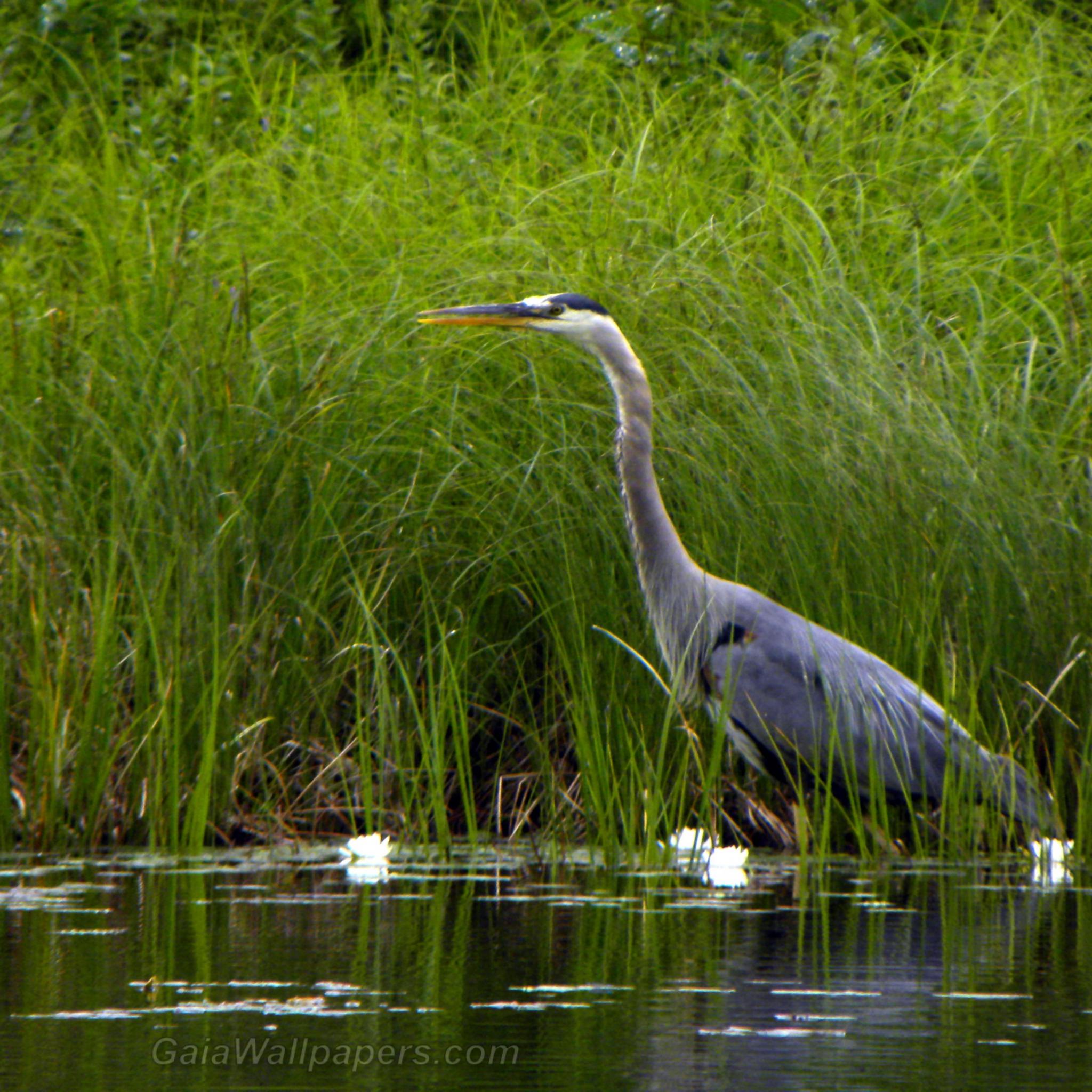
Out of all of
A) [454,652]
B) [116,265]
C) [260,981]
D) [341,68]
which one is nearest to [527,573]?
[454,652]

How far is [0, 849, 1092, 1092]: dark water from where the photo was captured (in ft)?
7.75

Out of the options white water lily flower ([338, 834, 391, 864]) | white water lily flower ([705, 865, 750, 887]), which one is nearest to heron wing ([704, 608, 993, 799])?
white water lily flower ([705, 865, 750, 887])

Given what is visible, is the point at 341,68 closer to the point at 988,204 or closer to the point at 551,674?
the point at 988,204

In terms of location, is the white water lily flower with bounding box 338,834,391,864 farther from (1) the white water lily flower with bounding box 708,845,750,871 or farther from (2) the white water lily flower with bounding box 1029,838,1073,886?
(2) the white water lily flower with bounding box 1029,838,1073,886

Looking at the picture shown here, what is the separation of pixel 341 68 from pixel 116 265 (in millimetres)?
4621

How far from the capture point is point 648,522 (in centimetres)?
489

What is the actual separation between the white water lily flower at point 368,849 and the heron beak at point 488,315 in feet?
5.15

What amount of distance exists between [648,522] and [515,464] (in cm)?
52

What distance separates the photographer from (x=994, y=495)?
15.7ft

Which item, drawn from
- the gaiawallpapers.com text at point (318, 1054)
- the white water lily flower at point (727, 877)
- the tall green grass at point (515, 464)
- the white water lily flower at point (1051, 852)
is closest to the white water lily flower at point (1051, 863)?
the white water lily flower at point (1051, 852)

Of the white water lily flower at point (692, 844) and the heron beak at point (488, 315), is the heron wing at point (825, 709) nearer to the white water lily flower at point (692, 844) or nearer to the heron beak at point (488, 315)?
the white water lily flower at point (692, 844)

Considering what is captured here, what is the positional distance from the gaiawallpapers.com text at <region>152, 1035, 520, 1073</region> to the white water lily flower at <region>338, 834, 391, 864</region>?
1.63 meters

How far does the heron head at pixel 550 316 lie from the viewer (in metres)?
5.09

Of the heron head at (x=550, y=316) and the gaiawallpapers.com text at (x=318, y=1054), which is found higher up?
the heron head at (x=550, y=316)
